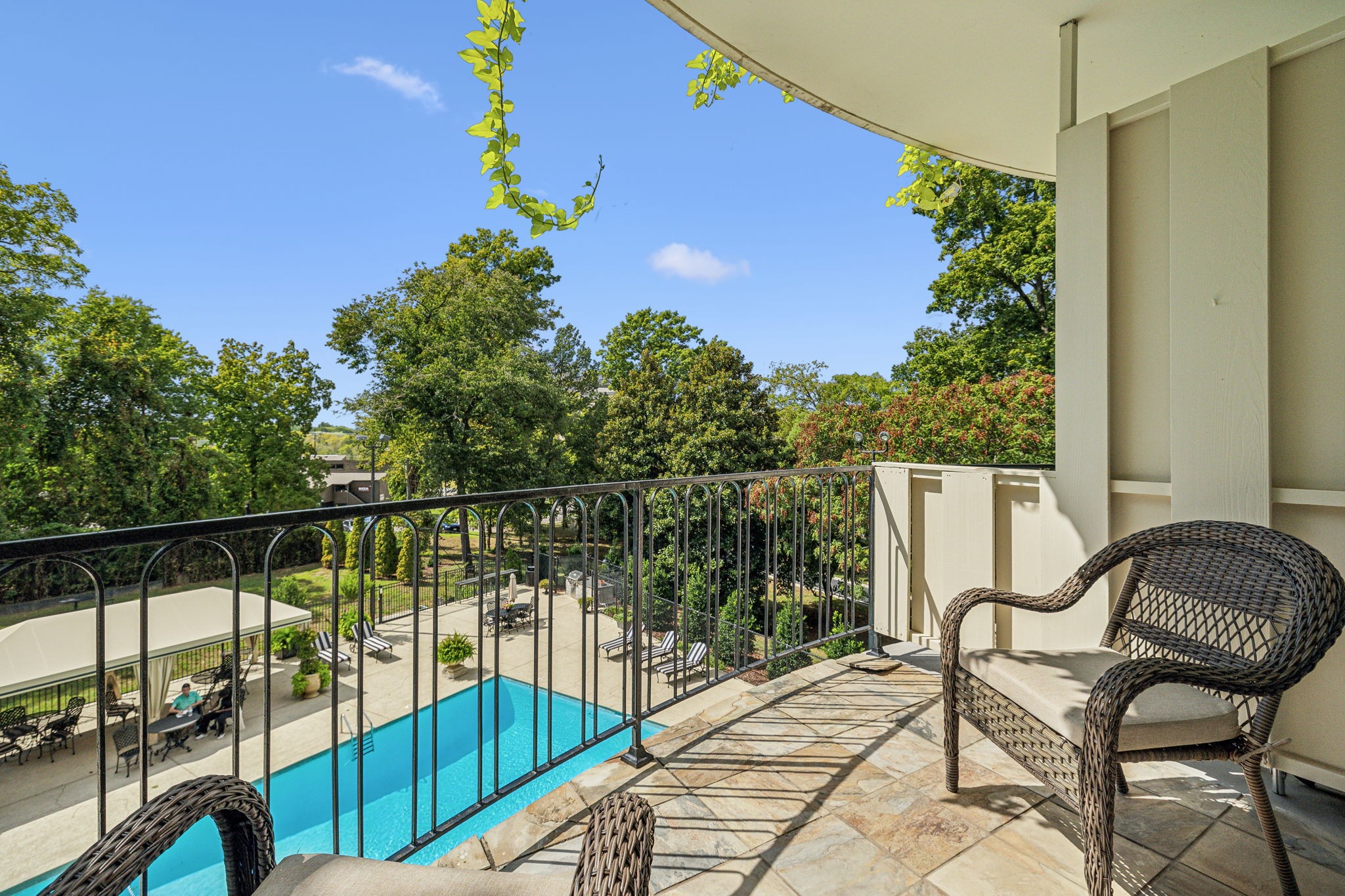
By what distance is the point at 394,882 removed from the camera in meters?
0.89

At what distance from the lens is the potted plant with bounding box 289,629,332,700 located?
30.2 ft

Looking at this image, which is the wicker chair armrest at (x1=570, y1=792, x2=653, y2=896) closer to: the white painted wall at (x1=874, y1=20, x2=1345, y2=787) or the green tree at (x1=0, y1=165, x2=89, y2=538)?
the white painted wall at (x1=874, y1=20, x2=1345, y2=787)

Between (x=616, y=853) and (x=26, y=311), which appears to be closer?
(x=616, y=853)

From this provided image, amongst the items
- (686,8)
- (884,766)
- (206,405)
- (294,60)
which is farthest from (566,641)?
(294,60)

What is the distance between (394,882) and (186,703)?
10280mm

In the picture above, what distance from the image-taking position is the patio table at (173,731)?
24.5 feet

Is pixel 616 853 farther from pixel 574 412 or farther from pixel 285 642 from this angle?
pixel 574 412

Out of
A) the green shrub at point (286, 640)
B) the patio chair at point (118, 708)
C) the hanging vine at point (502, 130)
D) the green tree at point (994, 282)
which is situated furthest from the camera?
the green tree at point (994, 282)

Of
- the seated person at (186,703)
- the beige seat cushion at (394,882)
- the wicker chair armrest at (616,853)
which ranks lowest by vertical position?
the seated person at (186,703)

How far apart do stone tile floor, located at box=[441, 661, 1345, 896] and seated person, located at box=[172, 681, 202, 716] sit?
923 cm

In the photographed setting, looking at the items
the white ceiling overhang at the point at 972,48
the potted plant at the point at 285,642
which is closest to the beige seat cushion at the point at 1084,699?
the white ceiling overhang at the point at 972,48

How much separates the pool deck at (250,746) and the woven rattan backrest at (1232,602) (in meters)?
2.32

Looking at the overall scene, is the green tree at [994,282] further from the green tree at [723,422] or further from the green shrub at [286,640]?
the green shrub at [286,640]

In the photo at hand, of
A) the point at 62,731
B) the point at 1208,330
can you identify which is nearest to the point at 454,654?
the point at 62,731
